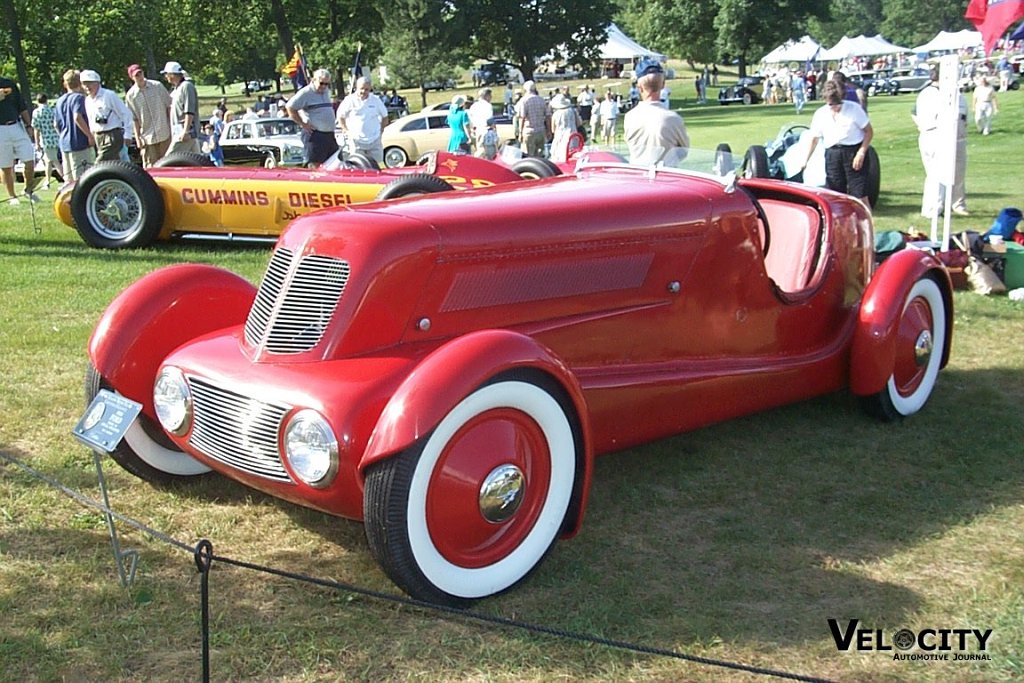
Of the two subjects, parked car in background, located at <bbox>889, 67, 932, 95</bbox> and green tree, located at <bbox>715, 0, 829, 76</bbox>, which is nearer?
parked car in background, located at <bbox>889, 67, 932, 95</bbox>

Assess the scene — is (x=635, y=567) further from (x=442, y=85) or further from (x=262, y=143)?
(x=442, y=85)

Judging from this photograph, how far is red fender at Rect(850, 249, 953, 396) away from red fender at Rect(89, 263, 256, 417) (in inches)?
108

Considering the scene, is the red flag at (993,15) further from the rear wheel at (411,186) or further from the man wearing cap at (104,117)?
the man wearing cap at (104,117)

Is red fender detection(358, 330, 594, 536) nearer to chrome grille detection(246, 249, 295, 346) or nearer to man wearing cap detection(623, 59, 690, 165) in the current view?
chrome grille detection(246, 249, 295, 346)

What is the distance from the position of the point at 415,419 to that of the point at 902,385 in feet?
9.81

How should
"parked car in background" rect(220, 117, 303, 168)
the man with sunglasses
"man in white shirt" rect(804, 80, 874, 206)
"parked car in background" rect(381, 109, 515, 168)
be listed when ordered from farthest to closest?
1. "parked car in background" rect(381, 109, 515, 168)
2. "parked car in background" rect(220, 117, 303, 168)
3. the man with sunglasses
4. "man in white shirt" rect(804, 80, 874, 206)

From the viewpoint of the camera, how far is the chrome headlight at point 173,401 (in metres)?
3.40

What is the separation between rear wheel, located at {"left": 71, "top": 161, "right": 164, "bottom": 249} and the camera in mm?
8875

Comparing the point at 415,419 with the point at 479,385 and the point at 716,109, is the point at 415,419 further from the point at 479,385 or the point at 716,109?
the point at 716,109

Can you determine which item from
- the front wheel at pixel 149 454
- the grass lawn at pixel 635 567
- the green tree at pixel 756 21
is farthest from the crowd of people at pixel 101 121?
the green tree at pixel 756 21

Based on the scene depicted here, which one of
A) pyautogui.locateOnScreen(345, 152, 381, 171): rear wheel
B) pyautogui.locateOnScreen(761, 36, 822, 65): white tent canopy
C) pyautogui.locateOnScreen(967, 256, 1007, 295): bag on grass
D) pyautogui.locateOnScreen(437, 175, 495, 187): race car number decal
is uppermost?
pyautogui.locateOnScreen(761, 36, 822, 65): white tent canopy

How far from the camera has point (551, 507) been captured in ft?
10.7

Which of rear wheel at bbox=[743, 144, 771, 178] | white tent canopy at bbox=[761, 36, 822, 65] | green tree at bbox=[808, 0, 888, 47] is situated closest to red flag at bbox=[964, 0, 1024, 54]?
rear wheel at bbox=[743, 144, 771, 178]

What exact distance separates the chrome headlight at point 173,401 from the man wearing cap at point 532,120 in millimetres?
14146
